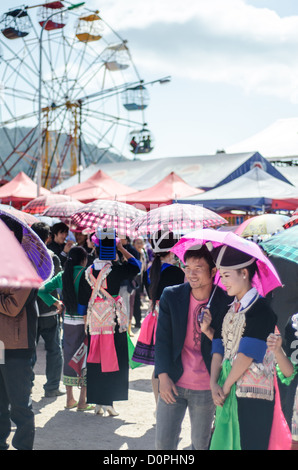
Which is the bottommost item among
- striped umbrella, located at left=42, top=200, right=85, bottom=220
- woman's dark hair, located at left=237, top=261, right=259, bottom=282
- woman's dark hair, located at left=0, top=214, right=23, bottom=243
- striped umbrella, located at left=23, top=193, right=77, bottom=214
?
woman's dark hair, located at left=237, top=261, right=259, bottom=282

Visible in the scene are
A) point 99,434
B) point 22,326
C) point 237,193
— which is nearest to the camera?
point 22,326

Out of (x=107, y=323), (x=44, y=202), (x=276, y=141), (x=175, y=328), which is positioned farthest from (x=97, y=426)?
(x=276, y=141)

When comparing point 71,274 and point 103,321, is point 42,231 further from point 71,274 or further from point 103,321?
point 103,321

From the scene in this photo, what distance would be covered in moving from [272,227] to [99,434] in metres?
4.05

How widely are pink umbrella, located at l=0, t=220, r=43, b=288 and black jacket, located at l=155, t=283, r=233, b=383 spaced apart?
1493mm

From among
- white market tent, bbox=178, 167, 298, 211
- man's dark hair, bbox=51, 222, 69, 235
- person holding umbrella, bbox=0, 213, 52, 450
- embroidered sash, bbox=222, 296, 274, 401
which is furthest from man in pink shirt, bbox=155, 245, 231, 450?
white market tent, bbox=178, 167, 298, 211

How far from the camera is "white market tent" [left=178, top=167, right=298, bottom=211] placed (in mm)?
9961

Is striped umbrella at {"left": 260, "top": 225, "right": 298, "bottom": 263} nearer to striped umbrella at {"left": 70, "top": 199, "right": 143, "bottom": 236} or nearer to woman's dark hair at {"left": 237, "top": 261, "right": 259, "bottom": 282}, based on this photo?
woman's dark hair at {"left": 237, "top": 261, "right": 259, "bottom": 282}

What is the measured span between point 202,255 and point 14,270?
5.59 ft

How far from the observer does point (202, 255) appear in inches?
123

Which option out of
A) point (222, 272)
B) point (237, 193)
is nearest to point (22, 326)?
point (222, 272)

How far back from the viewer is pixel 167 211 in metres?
5.29
